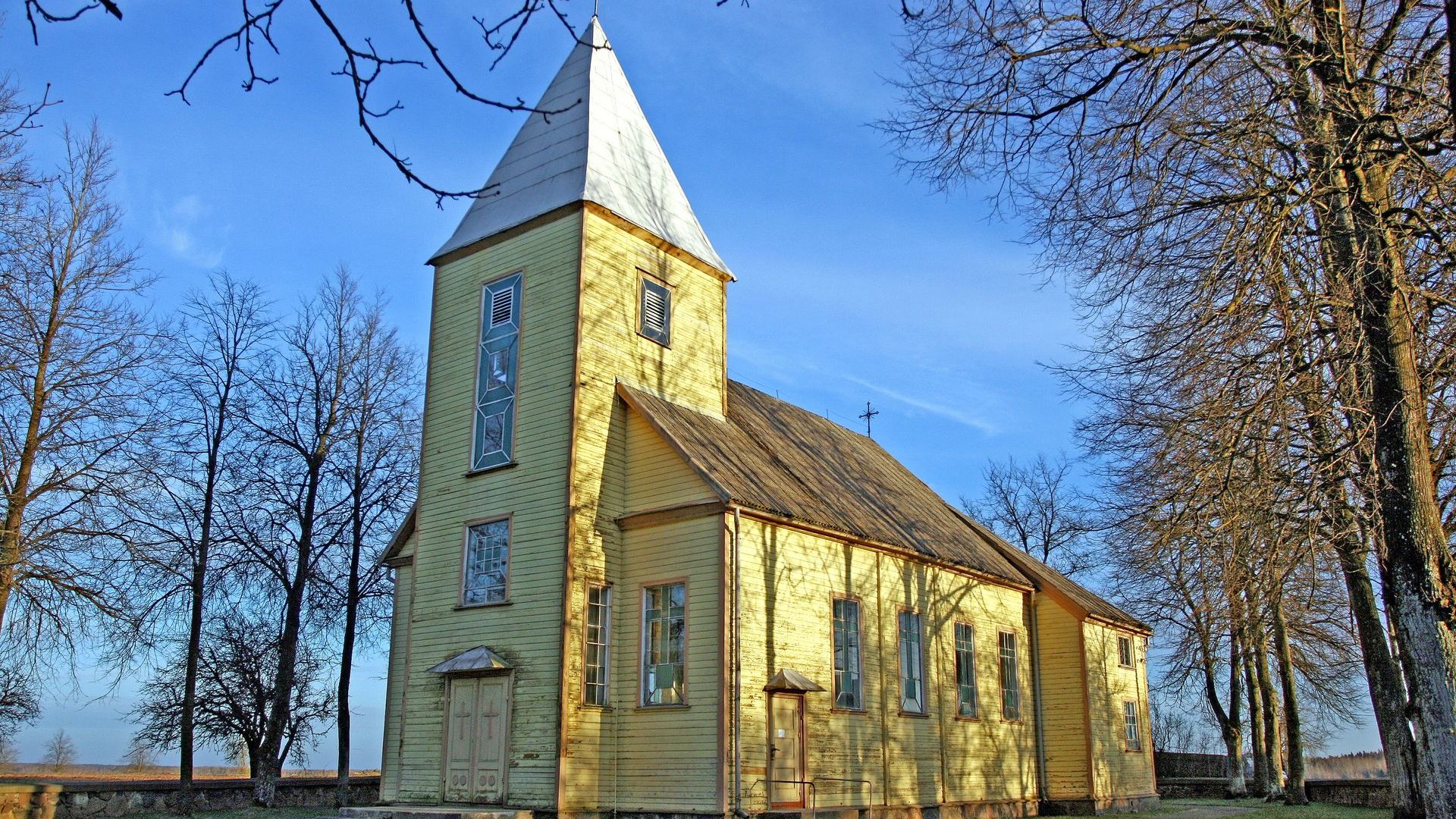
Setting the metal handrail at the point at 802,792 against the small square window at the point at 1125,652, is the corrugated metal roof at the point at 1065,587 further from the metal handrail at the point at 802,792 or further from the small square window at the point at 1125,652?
the metal handrail at the point at 802,792

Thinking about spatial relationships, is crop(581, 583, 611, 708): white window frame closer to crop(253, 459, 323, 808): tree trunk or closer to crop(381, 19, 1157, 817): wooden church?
crop(381, 19, 1157, 817): wooden church

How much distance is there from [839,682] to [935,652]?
3770 millimetres

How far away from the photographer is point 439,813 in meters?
16.0

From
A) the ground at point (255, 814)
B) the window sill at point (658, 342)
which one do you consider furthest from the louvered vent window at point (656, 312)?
the ground at point (255, 814)

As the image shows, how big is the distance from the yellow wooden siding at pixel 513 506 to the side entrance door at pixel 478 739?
24 cm

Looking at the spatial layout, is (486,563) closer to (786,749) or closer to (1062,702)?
(786,749)

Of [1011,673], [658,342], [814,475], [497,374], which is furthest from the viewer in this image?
[1011,673]

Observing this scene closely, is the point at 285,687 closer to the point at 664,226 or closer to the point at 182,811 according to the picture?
the point at 182,811

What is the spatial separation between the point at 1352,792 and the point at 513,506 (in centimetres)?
2463

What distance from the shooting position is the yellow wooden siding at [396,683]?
19484 mm

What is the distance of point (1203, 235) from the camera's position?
1192 centimetres

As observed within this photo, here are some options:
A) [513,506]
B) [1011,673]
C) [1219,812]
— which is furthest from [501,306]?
[1219,812]

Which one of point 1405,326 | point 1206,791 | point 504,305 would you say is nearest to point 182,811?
point 504,305

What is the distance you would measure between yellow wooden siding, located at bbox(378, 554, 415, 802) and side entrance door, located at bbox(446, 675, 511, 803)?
4.82 ft
